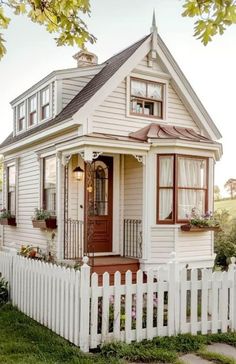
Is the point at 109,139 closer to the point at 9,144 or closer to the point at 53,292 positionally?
the point at 53,292

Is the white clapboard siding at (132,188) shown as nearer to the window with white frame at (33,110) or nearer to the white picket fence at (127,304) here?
the window with white frame at (33,110)

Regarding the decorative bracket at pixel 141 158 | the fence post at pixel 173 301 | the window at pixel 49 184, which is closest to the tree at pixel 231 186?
the window at pixel 49 184

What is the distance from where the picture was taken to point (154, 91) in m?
11.6

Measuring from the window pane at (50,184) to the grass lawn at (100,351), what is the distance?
5.88 meters

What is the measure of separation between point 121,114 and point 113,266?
4027 mm

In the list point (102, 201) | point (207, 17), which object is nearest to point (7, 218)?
point (102, 201)

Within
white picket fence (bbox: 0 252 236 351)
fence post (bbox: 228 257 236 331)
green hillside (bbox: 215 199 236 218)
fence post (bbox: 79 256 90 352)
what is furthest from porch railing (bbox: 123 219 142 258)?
green hillside (bbox: 215 199 236 218)

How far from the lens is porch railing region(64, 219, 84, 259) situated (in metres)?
10.6

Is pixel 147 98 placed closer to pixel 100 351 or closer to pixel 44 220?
pixel 44 220

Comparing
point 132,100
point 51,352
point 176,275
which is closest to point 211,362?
point 176,275

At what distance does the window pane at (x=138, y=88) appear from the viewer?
1126 cm

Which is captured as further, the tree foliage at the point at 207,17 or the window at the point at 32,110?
the window at the point at 32,110

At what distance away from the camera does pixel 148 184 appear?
34.2 ft

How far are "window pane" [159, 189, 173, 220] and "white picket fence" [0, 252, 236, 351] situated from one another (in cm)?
396
